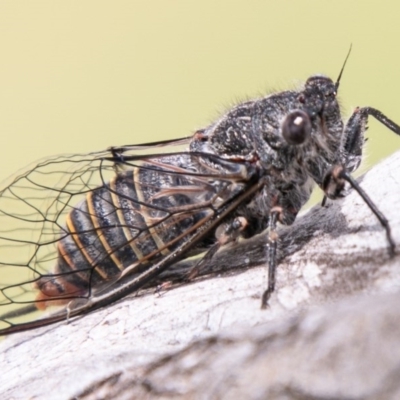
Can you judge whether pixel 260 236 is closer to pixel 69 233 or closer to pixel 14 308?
pixel 69 233

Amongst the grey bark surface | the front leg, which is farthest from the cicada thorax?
the front leg

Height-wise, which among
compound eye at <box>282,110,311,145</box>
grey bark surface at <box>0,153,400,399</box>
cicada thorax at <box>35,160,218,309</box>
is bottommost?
grey bark surface at <box>0,153,400,399</box>

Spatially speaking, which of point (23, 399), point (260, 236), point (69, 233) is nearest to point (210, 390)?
point (23, 399)

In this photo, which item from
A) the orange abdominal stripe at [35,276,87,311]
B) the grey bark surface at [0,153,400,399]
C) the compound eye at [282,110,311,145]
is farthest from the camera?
the orange abdominal stripe at [35,276,87,311]

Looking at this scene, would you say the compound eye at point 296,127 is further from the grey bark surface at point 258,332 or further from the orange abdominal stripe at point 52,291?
the orange abdominal stripe at point 52,291

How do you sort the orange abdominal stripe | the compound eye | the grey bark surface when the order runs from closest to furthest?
the grey bark surface < the compound eye < the orange abdominal stripe

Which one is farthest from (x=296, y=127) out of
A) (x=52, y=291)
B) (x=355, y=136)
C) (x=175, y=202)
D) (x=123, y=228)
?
(x=52, y=291)

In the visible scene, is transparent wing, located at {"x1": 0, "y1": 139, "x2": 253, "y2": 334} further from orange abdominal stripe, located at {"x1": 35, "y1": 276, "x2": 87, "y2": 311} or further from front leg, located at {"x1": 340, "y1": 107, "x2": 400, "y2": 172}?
front leg, located at {"x1": 340, "y1": 107, "x2": 400, "y2": 172}

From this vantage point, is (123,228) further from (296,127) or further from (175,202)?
(296,127)

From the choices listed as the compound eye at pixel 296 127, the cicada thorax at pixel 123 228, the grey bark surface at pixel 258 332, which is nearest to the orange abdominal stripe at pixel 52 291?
the cicada thorax at pixel 123 228
